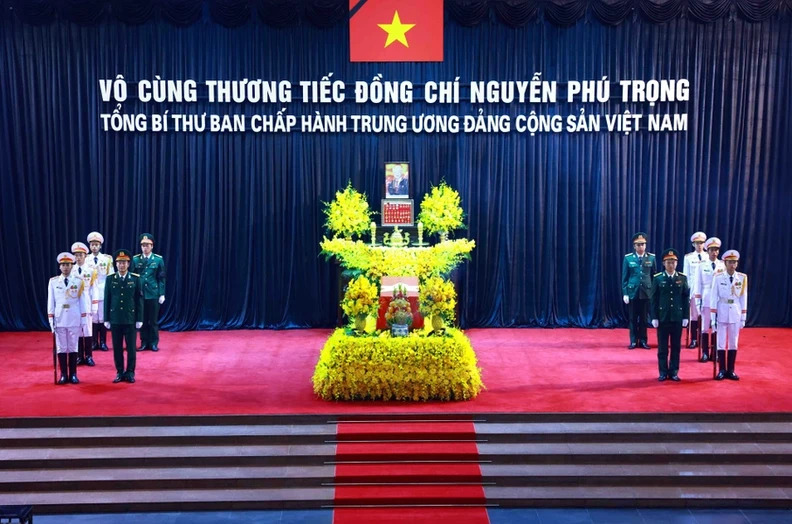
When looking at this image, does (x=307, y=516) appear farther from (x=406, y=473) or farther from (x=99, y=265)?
(x=99, y=265)

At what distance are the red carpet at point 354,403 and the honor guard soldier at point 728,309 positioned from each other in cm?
27

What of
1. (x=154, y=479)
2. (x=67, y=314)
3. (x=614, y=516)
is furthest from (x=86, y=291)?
(x=614, y=516)

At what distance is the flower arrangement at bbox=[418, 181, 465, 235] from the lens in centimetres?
1261

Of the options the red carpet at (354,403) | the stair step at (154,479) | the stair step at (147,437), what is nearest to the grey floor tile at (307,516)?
the stair step at (154,479)

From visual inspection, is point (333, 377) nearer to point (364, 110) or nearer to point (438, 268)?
point (438, 268)

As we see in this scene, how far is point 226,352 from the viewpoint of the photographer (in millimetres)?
11609

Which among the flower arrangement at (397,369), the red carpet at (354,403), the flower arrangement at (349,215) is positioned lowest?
the red carpet at (354,403)

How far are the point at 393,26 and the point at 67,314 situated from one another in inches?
226

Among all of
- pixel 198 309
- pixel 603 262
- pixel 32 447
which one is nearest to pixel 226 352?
pixel 198 309

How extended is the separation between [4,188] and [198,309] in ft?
10.0

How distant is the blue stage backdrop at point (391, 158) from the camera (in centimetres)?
1280

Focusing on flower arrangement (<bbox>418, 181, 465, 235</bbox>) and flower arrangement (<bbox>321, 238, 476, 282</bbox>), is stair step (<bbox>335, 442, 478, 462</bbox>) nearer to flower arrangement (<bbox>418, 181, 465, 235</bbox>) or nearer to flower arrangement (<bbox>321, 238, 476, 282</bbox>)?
flower arrangement (<bbox>321, 238, 476, 282</bbox>)

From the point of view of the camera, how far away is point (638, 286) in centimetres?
1152

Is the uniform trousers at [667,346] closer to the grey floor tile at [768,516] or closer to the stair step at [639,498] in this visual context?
the stair step at [639,498]
